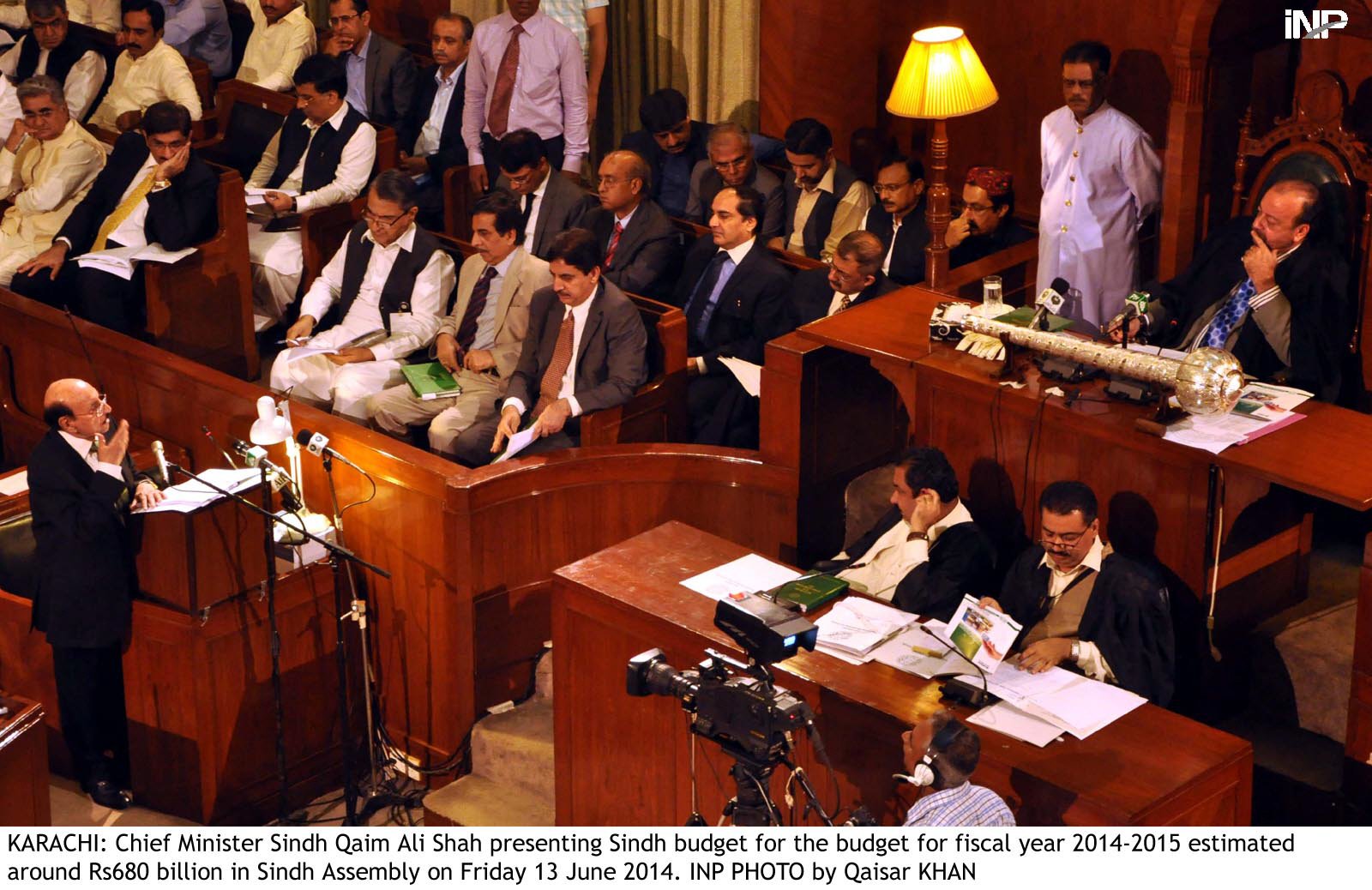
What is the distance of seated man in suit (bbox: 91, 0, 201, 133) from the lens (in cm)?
885

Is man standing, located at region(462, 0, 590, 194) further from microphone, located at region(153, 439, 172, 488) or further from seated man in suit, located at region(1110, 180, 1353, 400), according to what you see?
seated man in suit, located at region(1110, 180, 1353, 400)

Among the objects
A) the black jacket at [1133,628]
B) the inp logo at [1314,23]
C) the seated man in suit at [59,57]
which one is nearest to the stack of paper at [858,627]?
the black jacket at [1133,628]

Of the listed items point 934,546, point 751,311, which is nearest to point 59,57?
point 751,311

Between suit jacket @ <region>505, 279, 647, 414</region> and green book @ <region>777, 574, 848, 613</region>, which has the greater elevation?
suit jacket @ <region>505, 279, 647, 414</region>

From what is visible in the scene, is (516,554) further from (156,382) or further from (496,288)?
(156,382)

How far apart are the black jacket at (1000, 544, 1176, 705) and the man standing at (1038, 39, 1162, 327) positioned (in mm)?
1890

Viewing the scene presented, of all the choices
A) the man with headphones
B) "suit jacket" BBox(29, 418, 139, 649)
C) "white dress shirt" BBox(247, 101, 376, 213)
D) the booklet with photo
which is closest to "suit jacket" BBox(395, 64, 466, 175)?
"white dress shirt" BBox(247, 101, 376, 213)

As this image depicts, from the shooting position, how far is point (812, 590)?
5.04m

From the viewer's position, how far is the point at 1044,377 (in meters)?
5.49

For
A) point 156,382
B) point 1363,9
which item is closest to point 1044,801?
point 1363,9

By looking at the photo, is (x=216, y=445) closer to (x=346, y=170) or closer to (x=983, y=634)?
(x=346, y=170)

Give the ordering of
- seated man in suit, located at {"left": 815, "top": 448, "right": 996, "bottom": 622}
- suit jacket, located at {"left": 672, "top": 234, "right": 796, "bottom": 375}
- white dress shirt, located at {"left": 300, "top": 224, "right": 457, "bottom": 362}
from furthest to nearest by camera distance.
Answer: white dress shirt, located at {"left": 300, "top": 224, "right": 457, "bottom": 362} → suit jacket, located at {"left": 672, "top": 234, "right": 796, "bottom": 375} → seated man in suit, located at {"left": 815, "top": 448, "right": 996, "bottom": 622}

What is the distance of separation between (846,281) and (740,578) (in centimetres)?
156

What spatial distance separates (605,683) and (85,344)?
2868mm
